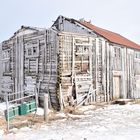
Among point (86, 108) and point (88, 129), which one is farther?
point (86, 108)

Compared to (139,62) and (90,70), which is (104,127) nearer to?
(90,70)

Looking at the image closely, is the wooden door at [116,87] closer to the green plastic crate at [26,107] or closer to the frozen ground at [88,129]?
the frozen ground at [88,129]

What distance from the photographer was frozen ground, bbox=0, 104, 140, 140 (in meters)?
10.6

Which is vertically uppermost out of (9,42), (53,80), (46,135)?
(9,42)

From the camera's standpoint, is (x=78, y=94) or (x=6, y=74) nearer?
(x=78, y=94)

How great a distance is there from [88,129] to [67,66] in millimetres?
7607

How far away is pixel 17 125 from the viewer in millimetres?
13227

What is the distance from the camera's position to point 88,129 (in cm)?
1211

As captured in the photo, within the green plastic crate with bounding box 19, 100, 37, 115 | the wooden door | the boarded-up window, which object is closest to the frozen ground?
the green plastic crate with bounding box 19, 100, 37, 115

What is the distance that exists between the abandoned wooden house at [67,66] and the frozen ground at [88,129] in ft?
12.3

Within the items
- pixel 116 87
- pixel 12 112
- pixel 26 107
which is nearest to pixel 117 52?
pixel 116 87

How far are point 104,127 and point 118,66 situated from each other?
12.4 meters

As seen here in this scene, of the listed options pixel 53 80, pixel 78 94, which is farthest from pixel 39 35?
pixel 78 94

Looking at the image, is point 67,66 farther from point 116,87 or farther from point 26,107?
point 116,87
